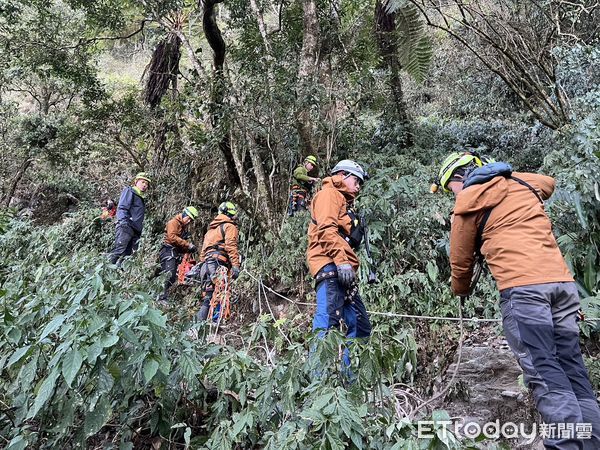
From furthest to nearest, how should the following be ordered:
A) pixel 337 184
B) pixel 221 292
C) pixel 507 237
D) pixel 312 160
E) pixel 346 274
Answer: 1. pixel 312 160
2. pixel 221 292
3. pixel 337 184
4. pixel 346 274
5. pixel 507 237

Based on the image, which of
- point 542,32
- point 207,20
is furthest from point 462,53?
point 207,20

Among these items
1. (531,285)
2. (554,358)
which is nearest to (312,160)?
(531,285)

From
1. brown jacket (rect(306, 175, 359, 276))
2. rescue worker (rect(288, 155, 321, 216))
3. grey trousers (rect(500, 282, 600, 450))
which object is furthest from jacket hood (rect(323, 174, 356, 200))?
rescue worker (rect(288, 155, 321, 216))

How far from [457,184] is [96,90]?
→ 9741mm

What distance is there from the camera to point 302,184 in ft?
25.1

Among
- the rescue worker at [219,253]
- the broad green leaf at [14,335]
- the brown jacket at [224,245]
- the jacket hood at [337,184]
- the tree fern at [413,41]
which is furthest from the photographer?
the tree fern at [413,41]

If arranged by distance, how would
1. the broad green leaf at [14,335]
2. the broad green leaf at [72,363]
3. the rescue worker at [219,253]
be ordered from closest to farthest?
the broad green leaf at [72,363]
the broad green leaf at [14,335]
the rescue worker at [219,253]

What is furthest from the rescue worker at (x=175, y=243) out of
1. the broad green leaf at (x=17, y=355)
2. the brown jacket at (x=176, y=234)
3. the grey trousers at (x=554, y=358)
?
the grey trousers at (x=554, y=358)

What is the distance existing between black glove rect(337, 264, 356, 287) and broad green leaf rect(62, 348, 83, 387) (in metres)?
2.15

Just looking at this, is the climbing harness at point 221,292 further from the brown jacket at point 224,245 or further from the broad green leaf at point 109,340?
the broad green leaf at point 109,340

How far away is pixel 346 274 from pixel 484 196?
4.71ft

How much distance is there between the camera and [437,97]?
1397cm

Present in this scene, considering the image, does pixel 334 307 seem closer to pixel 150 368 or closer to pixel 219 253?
pixel 150 368

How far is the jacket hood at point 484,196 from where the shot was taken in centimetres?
258
